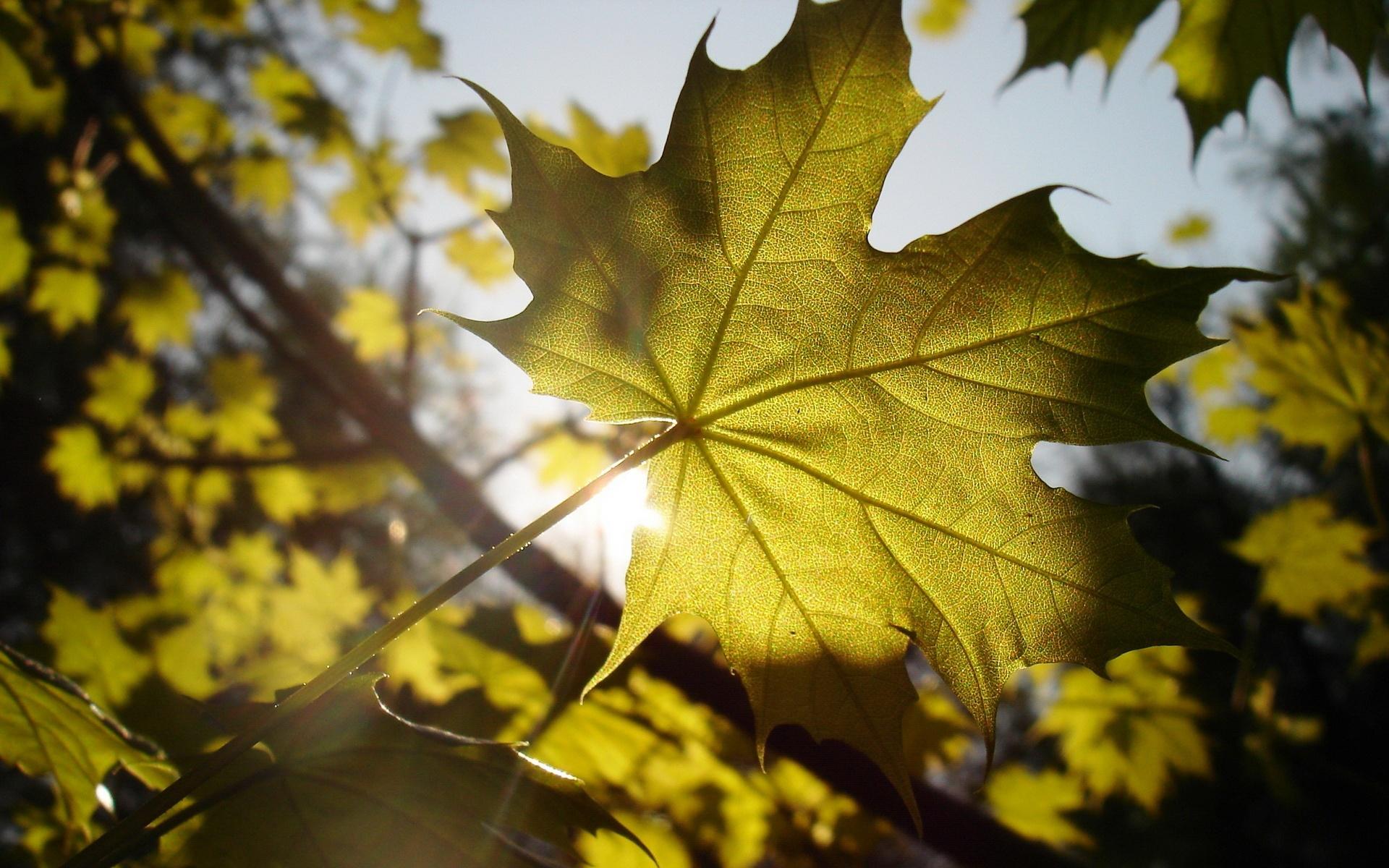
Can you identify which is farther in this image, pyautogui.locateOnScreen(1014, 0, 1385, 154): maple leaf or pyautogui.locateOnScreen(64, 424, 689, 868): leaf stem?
pyautogui.locateOnScreen(1014, 0, 1385, 154): maple leaf

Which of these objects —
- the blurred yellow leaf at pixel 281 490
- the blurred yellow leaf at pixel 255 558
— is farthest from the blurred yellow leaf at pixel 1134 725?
the blurred yellow leaf at pixel 255 558

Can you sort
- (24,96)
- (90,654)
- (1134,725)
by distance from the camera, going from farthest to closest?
(24,96) → (1134,725) → (90,654)

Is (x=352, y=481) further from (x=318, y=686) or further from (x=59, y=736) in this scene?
(x=318, y=686)

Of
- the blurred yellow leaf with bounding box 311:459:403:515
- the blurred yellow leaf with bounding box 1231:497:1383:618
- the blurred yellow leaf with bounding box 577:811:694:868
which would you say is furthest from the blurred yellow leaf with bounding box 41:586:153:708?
the blurred yellow leaf with bounding box 1231:497:1383:618

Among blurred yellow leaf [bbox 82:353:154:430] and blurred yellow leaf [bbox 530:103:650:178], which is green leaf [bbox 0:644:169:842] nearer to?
blurred yellow leaf [bbox 530:103:650:178]

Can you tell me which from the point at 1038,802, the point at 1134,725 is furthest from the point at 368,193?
the point at 1134,725

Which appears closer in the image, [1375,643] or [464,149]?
[1375,643]
